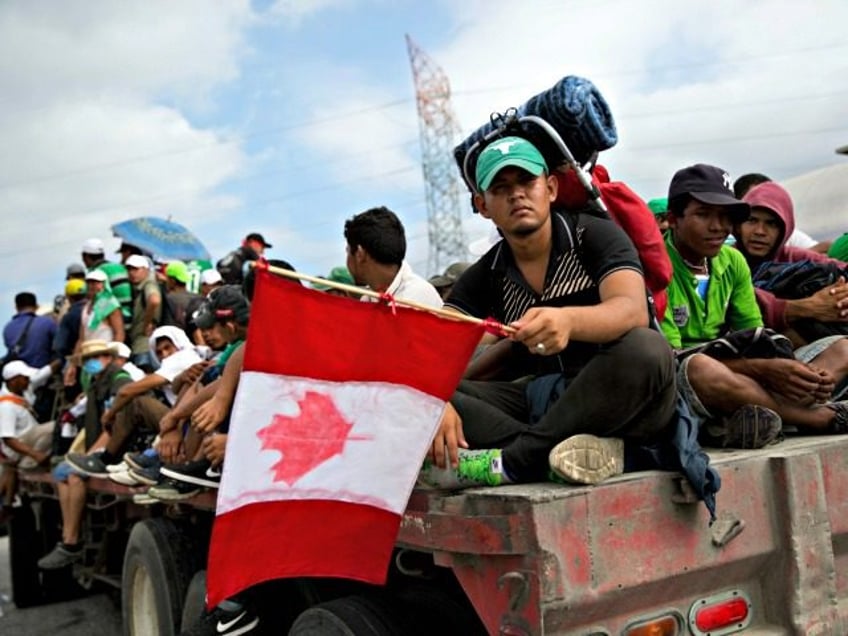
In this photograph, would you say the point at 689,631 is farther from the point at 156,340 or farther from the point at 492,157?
the point at 156,340

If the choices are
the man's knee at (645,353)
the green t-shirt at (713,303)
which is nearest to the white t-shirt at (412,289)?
the green t-shirt at (713,303)

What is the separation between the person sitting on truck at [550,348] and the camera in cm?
271

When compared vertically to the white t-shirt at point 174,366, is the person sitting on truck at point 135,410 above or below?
below

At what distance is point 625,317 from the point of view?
279cm

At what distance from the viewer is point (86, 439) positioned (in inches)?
283

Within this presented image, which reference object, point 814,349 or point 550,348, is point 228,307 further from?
point 814,349

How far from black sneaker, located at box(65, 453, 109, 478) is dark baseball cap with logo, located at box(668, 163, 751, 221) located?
4089 millimetres

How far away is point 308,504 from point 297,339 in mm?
478

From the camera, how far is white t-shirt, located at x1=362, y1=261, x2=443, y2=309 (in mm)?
4379

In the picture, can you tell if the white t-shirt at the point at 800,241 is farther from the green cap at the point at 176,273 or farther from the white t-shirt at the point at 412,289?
the green cap at the point at 176,273

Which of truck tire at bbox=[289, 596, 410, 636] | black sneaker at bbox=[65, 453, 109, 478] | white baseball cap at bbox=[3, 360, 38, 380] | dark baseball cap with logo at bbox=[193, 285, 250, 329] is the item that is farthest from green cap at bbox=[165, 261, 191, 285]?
truck tire at bbox=[289, 596, 410, 636]

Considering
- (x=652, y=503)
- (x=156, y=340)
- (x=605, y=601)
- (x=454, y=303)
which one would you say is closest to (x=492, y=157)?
(x=454, y=303)

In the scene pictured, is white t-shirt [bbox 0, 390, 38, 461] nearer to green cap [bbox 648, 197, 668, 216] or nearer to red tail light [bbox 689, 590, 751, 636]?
green cap [bbox 648, 197, 668, 216]

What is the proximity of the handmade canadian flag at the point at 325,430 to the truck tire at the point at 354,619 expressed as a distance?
167 millimetres
